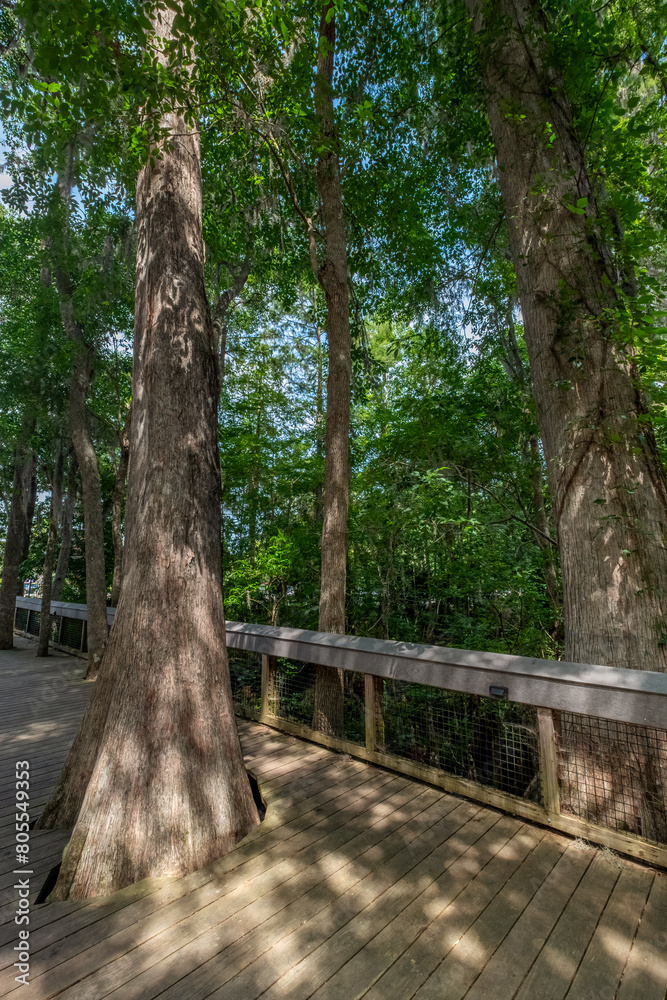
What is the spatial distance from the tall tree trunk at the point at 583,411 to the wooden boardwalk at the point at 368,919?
1.76ft

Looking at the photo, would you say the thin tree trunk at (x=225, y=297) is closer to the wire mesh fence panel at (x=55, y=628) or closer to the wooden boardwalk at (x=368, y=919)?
the wire mesh fence panel at (x=55, y=628)

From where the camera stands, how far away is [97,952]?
1778mm

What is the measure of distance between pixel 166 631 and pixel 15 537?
8822 millimetres

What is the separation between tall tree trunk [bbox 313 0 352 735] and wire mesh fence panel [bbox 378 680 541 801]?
1062 mm

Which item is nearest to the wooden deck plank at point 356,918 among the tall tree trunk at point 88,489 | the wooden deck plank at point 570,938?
the wooden deck plank at point 570,938

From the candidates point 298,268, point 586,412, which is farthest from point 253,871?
point 298,268

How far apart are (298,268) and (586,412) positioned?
7155 millimetres

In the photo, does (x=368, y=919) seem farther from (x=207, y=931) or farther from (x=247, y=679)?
(x=247, y=679)

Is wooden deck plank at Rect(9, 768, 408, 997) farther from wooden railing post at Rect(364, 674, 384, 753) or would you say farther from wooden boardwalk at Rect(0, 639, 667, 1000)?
wooden railing post at Rect(364, 674, 384, 753)

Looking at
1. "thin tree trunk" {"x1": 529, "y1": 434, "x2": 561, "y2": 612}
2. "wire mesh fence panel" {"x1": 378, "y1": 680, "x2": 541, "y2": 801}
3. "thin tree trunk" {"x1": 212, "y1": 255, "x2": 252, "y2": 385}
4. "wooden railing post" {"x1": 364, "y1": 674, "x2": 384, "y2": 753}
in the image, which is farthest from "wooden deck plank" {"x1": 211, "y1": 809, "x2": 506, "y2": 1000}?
"thin tree trunk" {"x1": 212, "y1": 255, "x2": 252, "y2": 385}

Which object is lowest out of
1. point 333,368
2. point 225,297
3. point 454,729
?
point 454,729

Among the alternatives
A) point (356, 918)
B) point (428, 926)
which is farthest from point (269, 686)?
point (428, 926)

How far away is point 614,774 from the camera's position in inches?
102

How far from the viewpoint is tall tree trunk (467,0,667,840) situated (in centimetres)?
267
